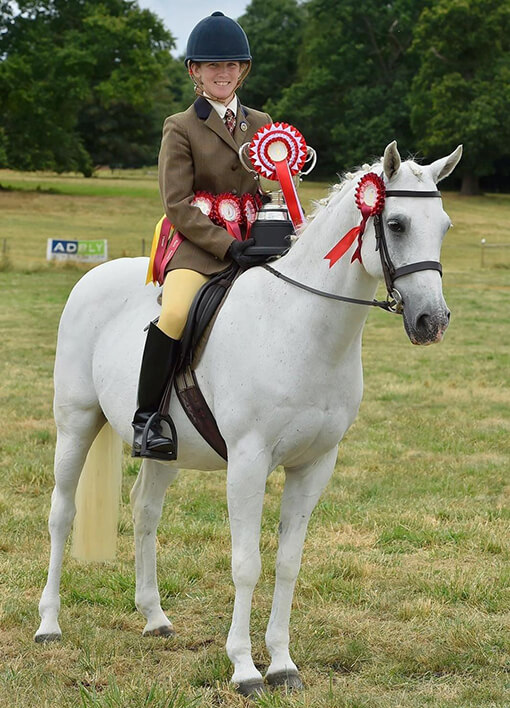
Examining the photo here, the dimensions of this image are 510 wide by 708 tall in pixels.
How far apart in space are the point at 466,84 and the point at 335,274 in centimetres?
5244

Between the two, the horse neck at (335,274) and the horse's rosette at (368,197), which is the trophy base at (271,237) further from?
the horse's rosette at (368,197)

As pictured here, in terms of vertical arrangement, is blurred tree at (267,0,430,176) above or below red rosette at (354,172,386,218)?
above

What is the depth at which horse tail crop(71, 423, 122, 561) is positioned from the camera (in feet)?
17.8

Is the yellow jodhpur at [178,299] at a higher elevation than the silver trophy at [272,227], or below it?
below

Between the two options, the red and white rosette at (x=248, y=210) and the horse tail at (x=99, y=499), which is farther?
the horse tail at (x=99, y=499)

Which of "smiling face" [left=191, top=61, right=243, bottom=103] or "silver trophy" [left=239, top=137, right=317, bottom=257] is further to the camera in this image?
"smiling face" [left=191, top=61, right=243, bottom=103]

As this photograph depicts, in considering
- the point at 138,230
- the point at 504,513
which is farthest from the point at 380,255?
the point at 138,230

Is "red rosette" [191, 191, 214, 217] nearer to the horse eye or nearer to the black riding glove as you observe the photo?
the black riding glove

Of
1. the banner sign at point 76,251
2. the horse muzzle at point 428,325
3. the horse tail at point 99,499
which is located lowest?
the banner sign at point 76,251

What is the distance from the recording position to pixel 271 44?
66938 millimetres

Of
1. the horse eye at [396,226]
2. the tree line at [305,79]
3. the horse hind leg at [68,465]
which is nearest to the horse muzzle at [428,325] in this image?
the horse eye at [396,226]

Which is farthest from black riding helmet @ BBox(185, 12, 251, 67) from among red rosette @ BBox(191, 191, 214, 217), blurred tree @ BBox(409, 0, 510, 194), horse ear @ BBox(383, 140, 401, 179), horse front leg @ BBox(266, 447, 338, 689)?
blurred tree @ BBox(409, 0, 510, 194)

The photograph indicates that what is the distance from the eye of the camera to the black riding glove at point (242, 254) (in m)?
4.46

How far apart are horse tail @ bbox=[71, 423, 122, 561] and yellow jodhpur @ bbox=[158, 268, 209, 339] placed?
1190mm
